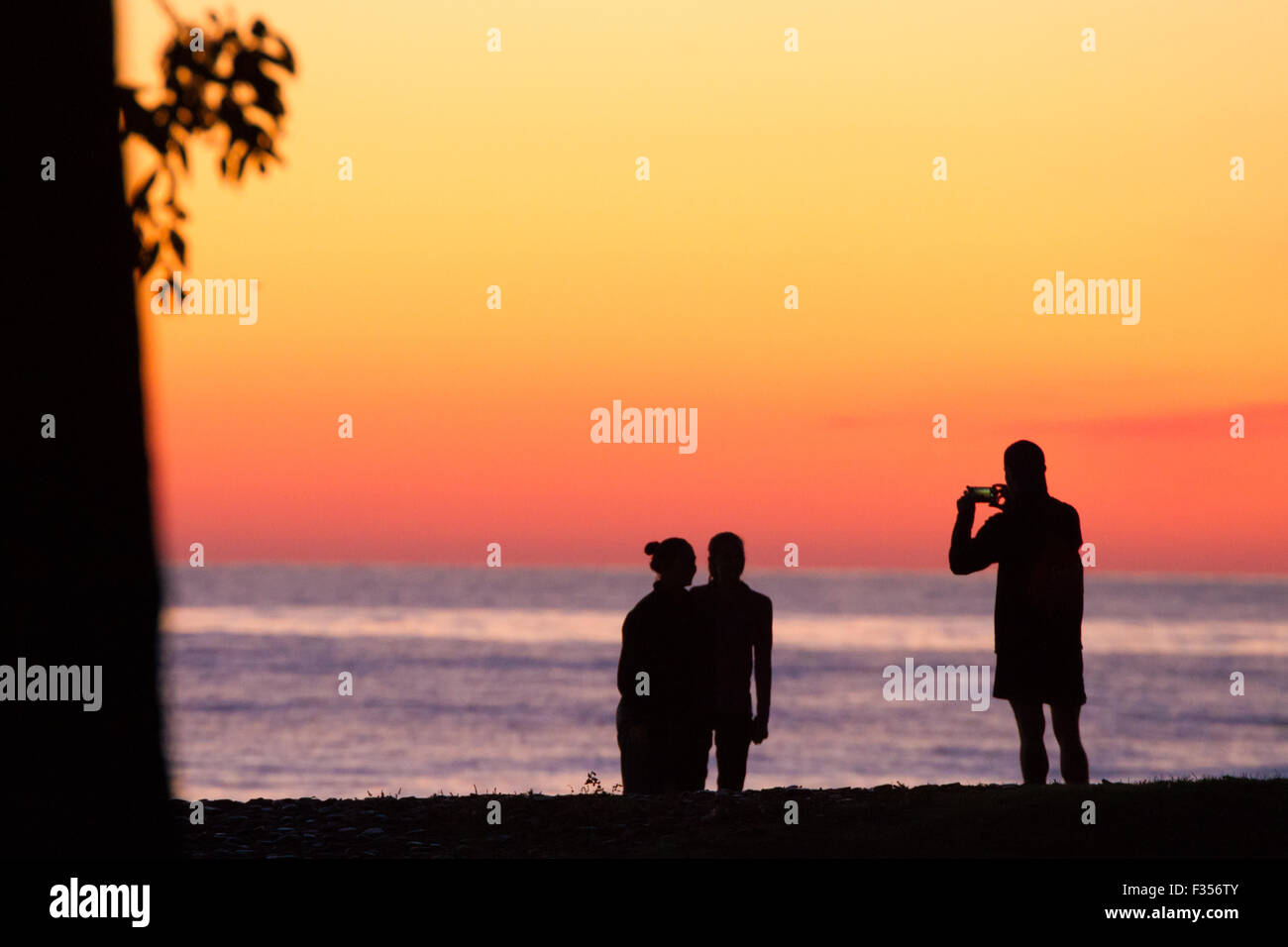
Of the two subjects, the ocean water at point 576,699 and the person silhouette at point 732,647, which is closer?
the person silhouette at point 732,647

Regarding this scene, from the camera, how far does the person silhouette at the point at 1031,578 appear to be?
8.65 metres

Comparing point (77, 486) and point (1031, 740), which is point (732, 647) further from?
point (77, 486)

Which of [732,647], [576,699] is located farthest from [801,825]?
[576,699]

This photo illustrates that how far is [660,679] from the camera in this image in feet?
31.8

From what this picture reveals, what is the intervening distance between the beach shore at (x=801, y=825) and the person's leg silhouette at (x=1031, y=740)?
16cm

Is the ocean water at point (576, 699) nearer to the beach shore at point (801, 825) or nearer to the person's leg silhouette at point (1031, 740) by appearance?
the beach shore at point (801, 825)

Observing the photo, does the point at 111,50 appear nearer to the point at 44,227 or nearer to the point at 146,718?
the point at 44,227

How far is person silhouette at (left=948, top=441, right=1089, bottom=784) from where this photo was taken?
28.4ft

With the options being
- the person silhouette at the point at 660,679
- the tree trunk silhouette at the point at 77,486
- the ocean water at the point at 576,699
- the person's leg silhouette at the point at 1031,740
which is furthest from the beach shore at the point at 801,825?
the ocean water at the point at 576,699

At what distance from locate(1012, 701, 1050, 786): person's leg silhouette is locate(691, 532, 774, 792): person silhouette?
5.74 ft

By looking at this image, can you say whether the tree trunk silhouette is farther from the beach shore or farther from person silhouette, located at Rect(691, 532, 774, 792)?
person silhouette, located at Rect(691, 532, 774, 792)

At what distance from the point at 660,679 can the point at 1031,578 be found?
242cm

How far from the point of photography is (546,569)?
522 ft
